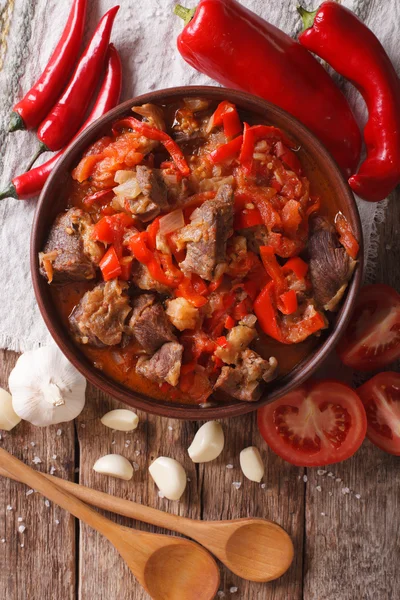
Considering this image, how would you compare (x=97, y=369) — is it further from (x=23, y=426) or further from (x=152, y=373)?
(x=23, y=426)

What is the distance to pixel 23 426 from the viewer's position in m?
4.23

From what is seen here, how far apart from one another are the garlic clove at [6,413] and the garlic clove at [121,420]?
0.57 meters

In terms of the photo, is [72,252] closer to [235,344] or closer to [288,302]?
[235,344]

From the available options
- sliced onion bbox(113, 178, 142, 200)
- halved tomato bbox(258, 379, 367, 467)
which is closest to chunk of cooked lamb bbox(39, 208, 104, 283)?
sliced onion bbox(113, 178, 142, 200)

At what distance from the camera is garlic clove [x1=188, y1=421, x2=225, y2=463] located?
13.3ft

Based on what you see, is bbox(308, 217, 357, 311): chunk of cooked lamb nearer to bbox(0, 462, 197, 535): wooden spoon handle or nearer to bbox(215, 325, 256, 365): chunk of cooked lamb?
bbox(215, 325, 256, 365): chunk of cooked lamb

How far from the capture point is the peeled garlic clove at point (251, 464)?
4.10 meters

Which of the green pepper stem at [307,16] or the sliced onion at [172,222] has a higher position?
the green pepper stem at [307,16]

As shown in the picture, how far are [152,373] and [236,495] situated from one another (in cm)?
122

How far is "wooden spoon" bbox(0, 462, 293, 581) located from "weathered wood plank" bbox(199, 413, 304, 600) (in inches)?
5.5

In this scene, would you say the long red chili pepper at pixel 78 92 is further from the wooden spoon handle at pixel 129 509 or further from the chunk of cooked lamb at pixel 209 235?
the wooden spoon handle at pixel 129 509

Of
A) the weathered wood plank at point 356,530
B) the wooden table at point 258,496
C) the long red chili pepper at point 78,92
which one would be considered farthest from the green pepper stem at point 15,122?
the weathered wood plank at point 356,530

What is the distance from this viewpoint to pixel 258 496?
420cm

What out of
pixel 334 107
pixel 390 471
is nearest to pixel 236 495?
pixel 390 471
